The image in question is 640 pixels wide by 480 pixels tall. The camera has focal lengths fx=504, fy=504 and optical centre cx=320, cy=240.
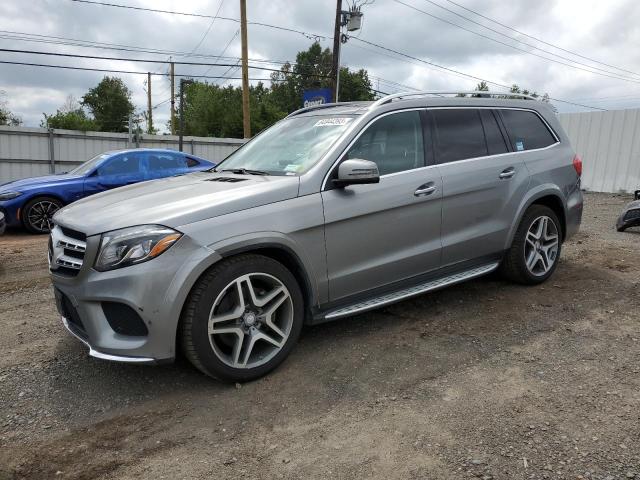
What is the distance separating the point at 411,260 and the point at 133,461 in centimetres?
232

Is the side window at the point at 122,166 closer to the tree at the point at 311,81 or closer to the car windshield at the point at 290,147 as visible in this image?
the car windshield at the point at 290,147

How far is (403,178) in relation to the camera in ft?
12.5

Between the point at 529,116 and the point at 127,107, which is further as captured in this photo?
the point at 127,107

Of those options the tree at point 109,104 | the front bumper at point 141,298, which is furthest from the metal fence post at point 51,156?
the tree at point 109,104

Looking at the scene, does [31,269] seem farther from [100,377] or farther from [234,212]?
[234,212]

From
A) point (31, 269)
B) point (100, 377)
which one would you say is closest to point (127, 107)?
point (31, 269)

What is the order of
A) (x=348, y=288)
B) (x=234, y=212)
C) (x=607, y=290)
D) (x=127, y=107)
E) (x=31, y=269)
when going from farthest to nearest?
1. (x=127, y=107)
2. (x=31, y=269)
3. (x=607, y=290)
4. (x=348, y=288)
5. (x=234, y=212)

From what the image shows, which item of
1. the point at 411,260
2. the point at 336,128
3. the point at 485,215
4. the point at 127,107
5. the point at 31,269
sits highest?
the point at 127,107

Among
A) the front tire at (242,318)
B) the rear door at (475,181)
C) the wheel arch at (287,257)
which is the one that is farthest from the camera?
the rear door at (475,181)

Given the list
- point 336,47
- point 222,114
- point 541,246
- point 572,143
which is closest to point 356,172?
point 541,246

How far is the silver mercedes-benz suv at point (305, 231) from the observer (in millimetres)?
2850

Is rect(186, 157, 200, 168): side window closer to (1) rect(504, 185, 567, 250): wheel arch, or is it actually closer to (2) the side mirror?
(1) rect(504, 185, 567, 250): wheel arch

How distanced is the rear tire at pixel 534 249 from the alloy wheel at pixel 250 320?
250 cm

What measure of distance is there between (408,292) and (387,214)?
0.66m
